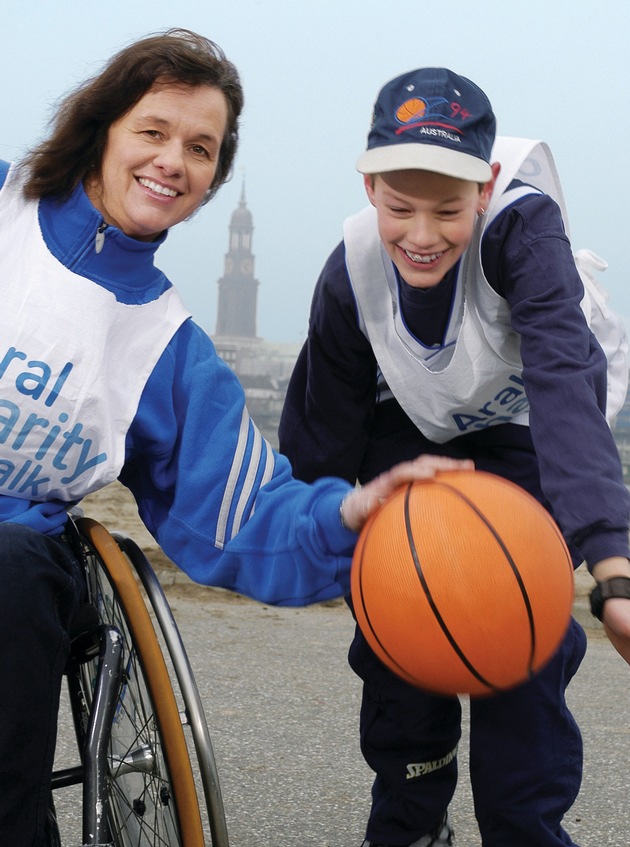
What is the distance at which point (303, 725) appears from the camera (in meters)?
5.02

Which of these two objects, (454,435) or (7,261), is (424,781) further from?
(7,261)

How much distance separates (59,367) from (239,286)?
518ft

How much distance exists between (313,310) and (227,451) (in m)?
0.74

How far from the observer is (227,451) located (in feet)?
8.72

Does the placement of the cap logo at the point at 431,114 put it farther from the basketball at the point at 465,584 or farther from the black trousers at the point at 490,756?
the black trousers at the point at 490,756

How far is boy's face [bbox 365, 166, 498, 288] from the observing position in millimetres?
2752

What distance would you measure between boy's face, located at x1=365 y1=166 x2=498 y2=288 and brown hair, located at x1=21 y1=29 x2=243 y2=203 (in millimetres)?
432

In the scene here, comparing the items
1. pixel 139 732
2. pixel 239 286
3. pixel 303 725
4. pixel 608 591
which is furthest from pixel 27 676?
pixel 239 286

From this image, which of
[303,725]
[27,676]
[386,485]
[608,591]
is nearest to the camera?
[27,676]

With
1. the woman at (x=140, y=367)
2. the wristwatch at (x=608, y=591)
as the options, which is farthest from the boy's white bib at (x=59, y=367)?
the wristwatch at (x=608, y=591)

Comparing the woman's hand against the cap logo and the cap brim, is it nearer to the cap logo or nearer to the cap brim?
the cap brim

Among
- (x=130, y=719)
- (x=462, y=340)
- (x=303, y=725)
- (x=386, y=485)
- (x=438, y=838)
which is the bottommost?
(x=303, y=725)

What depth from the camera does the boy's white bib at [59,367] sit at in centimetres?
246

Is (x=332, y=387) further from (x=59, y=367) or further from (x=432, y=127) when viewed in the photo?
(x=59, y=367)
